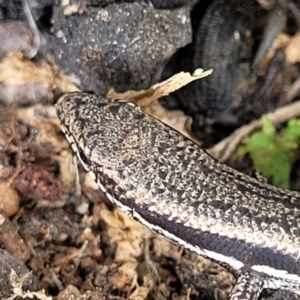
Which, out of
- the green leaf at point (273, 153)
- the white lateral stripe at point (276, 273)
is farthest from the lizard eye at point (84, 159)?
the green leaf at point (273, 153)

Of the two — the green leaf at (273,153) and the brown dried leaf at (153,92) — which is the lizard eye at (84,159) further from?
the green leaf at (273,153)

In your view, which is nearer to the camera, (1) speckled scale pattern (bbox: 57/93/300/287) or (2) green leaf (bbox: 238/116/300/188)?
(1) speckled scale pattern (bbox: 57/93/300/287)

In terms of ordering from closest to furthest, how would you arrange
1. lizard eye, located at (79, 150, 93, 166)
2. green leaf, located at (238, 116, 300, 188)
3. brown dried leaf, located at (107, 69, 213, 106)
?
1. lizard eye, located at (79, 150, 93, 166)
2. brown dried leaf, located at (107, 69, 213, 106)
3. green leaf, located at (238, 116, 300, 188)

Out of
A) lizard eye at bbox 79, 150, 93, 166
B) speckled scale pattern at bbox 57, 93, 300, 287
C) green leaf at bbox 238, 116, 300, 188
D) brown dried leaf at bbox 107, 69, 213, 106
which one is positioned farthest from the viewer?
green leaf at bbox 238, 116, 300, 188

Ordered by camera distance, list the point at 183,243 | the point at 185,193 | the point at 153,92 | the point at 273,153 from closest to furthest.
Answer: the point at 185,193, the point at 183,243, the point at 153,92, the point at 273,153

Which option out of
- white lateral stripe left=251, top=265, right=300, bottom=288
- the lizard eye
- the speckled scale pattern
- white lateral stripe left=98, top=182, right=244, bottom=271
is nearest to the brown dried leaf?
the speckled scale pattern

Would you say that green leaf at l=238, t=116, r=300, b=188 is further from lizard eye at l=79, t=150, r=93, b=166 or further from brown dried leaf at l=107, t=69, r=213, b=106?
lizard eye at l=79, t=150, r=93, b=166

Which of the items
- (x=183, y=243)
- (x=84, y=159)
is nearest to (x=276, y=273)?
(x=183, y=243)

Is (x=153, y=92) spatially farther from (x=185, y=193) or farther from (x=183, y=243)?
(x=183, y=243)

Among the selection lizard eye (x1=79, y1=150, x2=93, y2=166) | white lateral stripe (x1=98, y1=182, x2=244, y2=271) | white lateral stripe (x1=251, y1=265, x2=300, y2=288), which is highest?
lizard eye (x1=79, y1=150, x2=93, y2=166)
